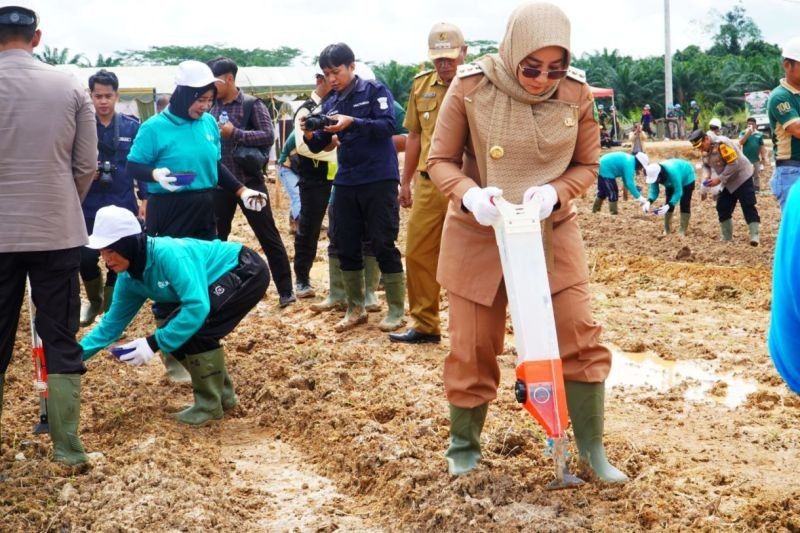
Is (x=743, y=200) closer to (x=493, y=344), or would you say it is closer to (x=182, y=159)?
(x=182, y=159)

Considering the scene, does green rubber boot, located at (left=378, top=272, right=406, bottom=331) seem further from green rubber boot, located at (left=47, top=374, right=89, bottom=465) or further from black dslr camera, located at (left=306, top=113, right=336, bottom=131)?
green rubber boot, located at (left=47, top=374, right=89, bottom=465)

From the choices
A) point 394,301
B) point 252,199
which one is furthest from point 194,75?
point 394,301

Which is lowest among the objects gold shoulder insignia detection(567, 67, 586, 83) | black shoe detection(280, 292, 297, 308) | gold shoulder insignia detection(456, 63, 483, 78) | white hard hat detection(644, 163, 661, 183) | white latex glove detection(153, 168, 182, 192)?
black shoe detection(280, 292, 297, 308)

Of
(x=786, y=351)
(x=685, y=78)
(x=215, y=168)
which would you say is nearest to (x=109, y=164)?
(x=215, y=168)

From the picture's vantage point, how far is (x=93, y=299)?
761 cm

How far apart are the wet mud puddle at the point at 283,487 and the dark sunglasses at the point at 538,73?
1.79 meters

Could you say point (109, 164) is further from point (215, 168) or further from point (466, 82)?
point (466, 82)

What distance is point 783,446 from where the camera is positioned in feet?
14.9

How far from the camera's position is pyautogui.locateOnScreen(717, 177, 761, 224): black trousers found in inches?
466

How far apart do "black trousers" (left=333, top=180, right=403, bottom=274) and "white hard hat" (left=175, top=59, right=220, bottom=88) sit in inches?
62.2

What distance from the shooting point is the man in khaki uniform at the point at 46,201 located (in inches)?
159

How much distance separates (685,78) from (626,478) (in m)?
43.2

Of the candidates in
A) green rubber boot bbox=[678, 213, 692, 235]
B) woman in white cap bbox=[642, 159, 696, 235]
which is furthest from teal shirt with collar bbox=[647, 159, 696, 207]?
green rubber boot bbox=[678, 213, 692, 235]

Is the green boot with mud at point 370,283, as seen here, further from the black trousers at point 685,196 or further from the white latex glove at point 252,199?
the black trousers at point 685,196
